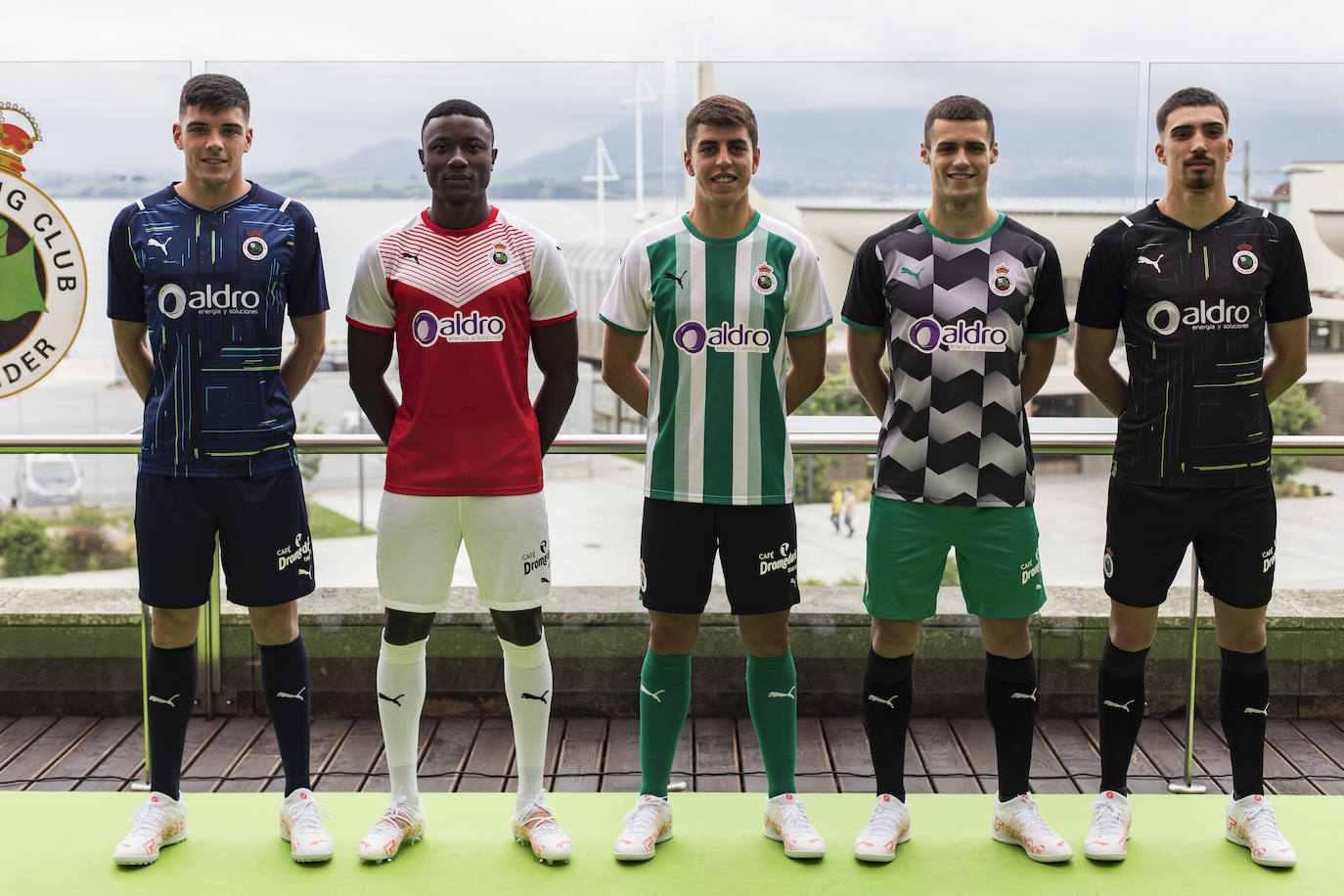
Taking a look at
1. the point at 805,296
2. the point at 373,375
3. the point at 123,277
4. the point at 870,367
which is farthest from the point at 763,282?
the point at 123,277

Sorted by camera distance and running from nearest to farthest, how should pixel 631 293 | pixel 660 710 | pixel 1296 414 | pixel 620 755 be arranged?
pixel 631 293
pixel 660 710
pixel 620 755
pixel 1296 414

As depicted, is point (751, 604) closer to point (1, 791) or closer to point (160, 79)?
point (1, 791)

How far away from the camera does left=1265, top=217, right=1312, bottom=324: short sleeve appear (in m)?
2.32

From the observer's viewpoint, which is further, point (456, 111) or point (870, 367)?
point (870, 367)

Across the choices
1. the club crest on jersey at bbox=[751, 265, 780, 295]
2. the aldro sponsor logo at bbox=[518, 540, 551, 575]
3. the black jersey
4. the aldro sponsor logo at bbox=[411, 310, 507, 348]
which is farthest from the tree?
the aldro sponsor logo at bbox=[411, 310, 507, 348]

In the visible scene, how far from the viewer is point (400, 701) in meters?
2.44

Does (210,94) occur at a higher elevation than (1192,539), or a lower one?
higher

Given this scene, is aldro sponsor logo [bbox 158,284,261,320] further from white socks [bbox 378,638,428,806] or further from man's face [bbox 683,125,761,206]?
man's face [bbox 683,125,761,206]

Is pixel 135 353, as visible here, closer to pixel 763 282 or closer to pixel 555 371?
pixel 555 371

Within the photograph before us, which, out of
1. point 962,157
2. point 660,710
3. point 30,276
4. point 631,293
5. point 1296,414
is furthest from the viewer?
point 1296,414

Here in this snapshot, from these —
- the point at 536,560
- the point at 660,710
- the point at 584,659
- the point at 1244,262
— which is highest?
the point at 1244,262

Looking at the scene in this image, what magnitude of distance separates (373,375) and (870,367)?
1034 mm

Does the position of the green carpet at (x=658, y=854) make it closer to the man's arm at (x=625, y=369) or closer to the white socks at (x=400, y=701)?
the white socks at (x=400, y=701)

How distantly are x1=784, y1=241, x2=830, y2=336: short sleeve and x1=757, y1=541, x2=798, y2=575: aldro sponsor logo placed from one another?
1.44 feet
